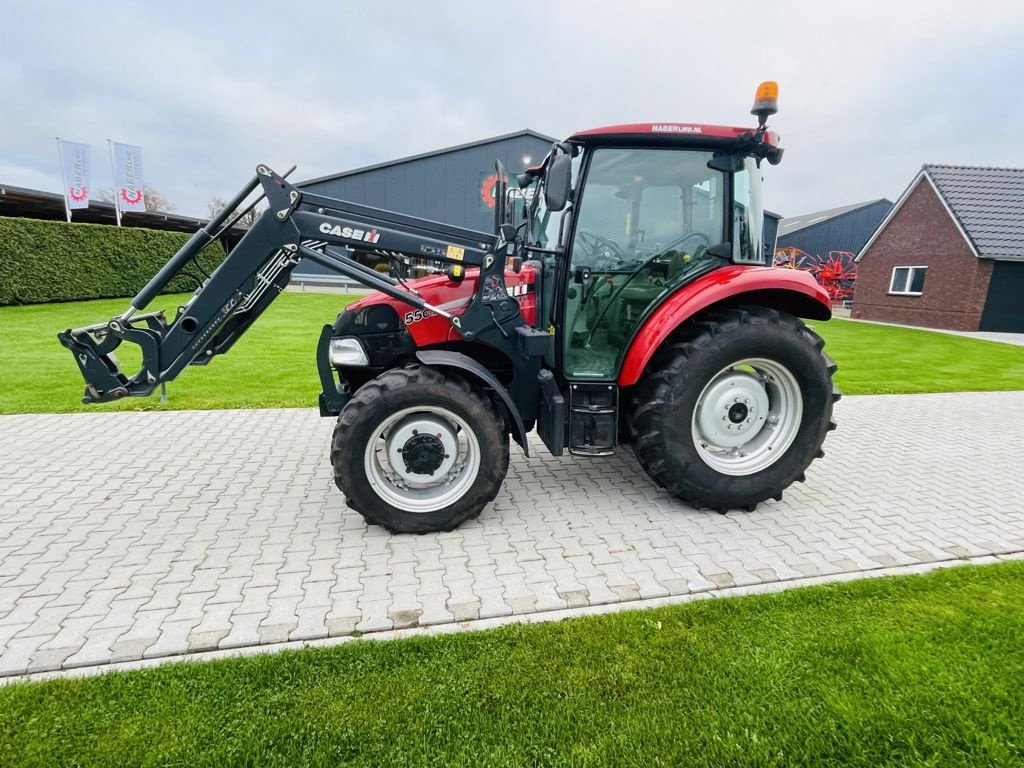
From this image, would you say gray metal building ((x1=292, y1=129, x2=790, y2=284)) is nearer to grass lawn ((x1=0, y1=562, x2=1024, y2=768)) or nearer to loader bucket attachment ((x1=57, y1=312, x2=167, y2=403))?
loader bucket attachment ((x1=57, y1=312, x2=167, y2=403))

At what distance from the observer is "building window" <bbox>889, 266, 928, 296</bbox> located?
58.1ft

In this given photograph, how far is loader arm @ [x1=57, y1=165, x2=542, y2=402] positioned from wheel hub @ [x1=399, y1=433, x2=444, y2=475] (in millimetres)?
695

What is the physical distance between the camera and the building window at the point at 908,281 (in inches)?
698

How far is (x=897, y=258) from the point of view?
18609 millimetres

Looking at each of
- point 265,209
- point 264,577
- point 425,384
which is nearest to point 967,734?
point 425,384

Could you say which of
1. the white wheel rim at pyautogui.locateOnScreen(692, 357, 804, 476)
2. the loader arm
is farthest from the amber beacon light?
the loader arm

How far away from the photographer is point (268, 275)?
129 inches

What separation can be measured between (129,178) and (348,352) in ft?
74.7

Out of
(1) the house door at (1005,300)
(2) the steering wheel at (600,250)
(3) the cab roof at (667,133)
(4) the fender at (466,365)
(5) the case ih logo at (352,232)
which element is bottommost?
(1) the house door at (1005,300)

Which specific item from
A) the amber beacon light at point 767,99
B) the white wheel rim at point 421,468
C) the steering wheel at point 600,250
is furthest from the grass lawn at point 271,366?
the amber beacon light at point 767,99

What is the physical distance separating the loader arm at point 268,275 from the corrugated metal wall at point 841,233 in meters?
33.7

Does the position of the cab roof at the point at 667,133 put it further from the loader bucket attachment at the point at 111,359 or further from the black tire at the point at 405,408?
the loader bucket attachment at the point at 111,359

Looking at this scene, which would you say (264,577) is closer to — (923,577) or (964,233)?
(923,577)

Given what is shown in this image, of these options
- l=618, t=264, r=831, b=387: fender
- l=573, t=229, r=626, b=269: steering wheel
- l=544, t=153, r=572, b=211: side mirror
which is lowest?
l=618, t=264, r=831, b=387: fender
